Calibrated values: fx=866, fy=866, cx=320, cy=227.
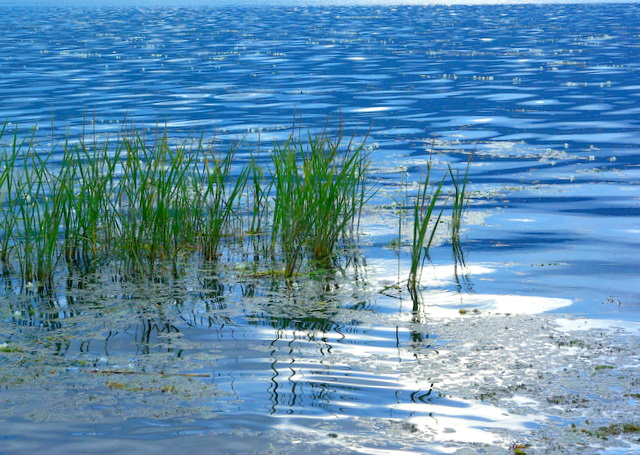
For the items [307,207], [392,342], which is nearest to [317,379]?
[392,342]

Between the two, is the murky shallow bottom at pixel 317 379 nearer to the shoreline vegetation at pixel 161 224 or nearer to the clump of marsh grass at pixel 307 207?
the shoreline vegetation at pixel 161 224

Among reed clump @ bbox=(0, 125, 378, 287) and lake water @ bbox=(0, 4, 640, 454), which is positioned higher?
reed clump @ bbox=(0, 125, 378, 287)

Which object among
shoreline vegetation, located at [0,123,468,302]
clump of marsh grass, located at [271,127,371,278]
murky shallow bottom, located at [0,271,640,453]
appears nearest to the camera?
murky shallow bottom, located at [0,271,640,453]

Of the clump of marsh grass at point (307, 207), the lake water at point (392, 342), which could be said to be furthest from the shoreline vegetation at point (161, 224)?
the lake water at point (392, 342)

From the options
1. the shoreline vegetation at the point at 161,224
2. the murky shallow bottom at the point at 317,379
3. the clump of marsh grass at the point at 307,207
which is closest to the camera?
the murky shallow bottom at the point at 317,379

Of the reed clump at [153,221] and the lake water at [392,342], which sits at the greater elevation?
the reed clump at [153,221]

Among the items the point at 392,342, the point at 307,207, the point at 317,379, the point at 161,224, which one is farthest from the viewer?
the point at 307,207

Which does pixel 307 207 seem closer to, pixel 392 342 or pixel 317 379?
pixel 392 342

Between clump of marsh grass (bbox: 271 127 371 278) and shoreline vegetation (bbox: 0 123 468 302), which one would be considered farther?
clump of marsh grass (bbox: 271 127 371 278)

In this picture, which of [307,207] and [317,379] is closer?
[317,379]

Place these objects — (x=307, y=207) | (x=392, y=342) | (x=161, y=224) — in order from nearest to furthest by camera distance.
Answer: (x=392, y=342) → (x=161, y=224) → (x=307, y=207)

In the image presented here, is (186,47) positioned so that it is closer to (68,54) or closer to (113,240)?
(68,54)

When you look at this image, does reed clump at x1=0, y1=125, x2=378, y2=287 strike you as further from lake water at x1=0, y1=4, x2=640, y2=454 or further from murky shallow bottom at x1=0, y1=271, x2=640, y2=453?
murky shallow bottom at x1=0, y1=271, x2=640, y2=453

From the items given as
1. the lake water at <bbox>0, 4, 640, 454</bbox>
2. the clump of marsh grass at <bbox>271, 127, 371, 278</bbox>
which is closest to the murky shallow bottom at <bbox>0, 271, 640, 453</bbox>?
the lake water at <bbox>0, 4, 640, 454</bbox>
